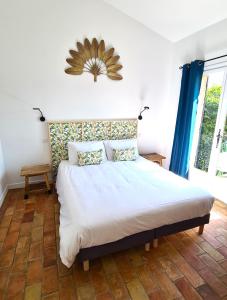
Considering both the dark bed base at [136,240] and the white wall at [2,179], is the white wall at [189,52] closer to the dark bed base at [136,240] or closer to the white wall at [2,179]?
the dark bed base at [136,240]

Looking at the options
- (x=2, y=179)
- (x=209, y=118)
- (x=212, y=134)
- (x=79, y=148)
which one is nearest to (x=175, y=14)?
(x=209, y=118)

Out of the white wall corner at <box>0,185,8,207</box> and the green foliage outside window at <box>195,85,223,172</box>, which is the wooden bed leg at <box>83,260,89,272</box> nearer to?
the white wall corner at <box>0,185,8,207</box>

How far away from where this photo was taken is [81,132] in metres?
3.15

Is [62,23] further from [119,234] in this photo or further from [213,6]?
[119,234]

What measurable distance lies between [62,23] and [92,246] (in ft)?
9.82

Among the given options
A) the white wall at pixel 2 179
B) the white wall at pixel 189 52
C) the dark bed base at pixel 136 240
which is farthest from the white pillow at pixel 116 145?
the white wall at pixel 2 179

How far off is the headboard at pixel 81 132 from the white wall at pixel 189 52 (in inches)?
30.2

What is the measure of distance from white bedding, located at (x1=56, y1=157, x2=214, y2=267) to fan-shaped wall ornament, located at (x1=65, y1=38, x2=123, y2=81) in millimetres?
1684

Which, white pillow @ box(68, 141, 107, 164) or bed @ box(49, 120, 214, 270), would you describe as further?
white pillow @ box(68, 141, 107, 164)

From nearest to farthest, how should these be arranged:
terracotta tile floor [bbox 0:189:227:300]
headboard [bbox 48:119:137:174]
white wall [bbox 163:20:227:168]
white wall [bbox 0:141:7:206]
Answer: terracotta tile floor [bbox 0:189:227:300]
white wall [bbox 163:20:227:168]
white wall [bbox 0:141:7:206]
headboard [bbox 48:119:137:174]

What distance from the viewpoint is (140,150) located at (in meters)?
3.75

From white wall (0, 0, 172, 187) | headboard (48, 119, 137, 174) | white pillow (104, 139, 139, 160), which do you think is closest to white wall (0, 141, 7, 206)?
white wall (0, 0, 172, 187)

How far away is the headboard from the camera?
118 inches

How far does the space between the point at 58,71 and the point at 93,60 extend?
597 millimetres
